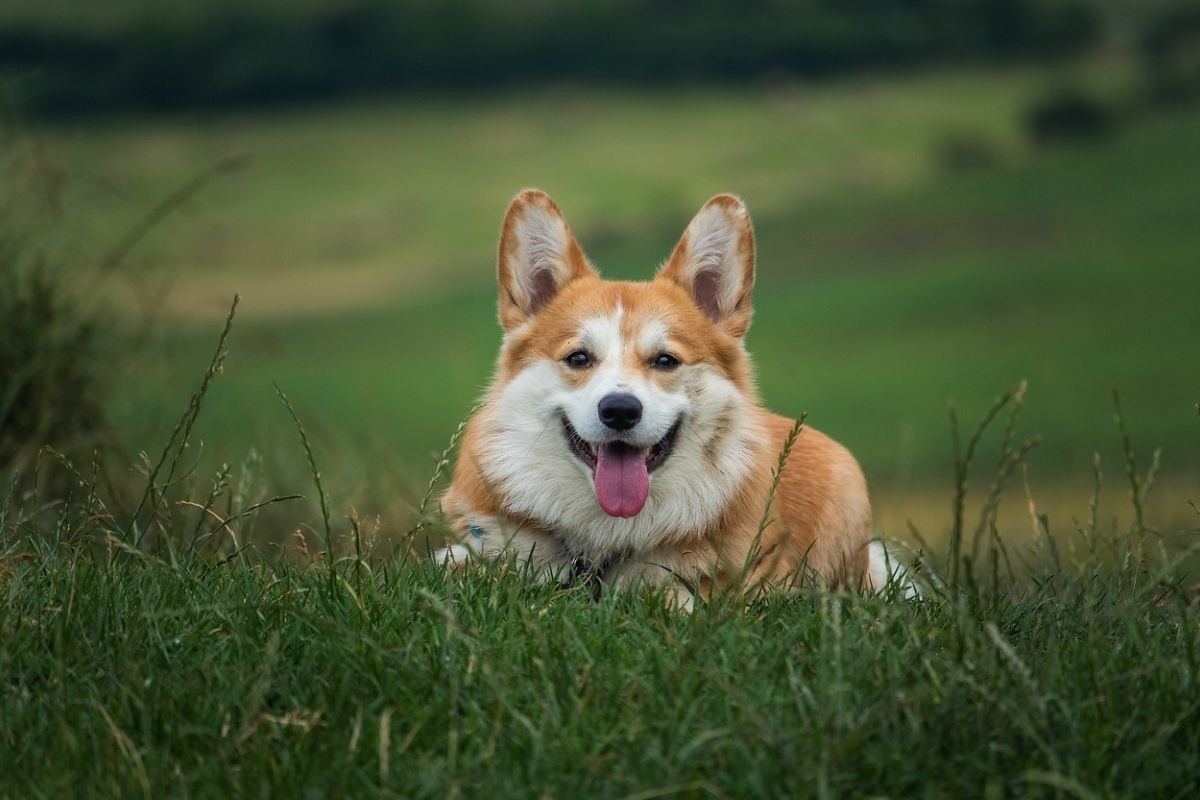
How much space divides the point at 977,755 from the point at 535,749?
958 millimetres

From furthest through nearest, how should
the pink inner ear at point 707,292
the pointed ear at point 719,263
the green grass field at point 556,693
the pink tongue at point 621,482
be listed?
1. the pink inner ear at point 707,292
2. the pointed ear at point 719,263
3. the pink tongue at point 621,482
4. the green grass field at point 556,693

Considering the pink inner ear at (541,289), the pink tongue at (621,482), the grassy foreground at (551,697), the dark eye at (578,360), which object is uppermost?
the pink inner ear at (541,289)

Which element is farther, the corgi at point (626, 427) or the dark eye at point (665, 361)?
the dark eye at point (665, 361)

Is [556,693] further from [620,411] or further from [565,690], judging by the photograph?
[620,411]

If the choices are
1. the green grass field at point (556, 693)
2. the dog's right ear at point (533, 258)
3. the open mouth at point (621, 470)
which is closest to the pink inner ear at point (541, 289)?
the dog's right ear at point (533, 258)

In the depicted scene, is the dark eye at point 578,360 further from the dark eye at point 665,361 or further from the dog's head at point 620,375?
the dark eye at point 665,361

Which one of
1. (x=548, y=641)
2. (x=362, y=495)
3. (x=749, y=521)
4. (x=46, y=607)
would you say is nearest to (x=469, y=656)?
(x=548, y=641)

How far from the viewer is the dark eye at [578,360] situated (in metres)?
4.64

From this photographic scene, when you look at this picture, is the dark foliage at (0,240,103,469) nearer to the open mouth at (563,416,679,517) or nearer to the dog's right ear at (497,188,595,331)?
the dog's right ear at (497,188,595,331)

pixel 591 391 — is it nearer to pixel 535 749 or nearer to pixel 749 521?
pixel 749 521

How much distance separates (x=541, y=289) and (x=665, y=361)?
0.64 m

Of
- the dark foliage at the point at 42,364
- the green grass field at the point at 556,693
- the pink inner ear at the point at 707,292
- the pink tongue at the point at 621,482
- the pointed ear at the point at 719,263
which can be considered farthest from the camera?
the dark foliage at the point at 42,364

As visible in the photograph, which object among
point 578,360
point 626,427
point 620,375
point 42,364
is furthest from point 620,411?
point 42,364

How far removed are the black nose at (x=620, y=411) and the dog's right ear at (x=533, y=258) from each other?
760mm
